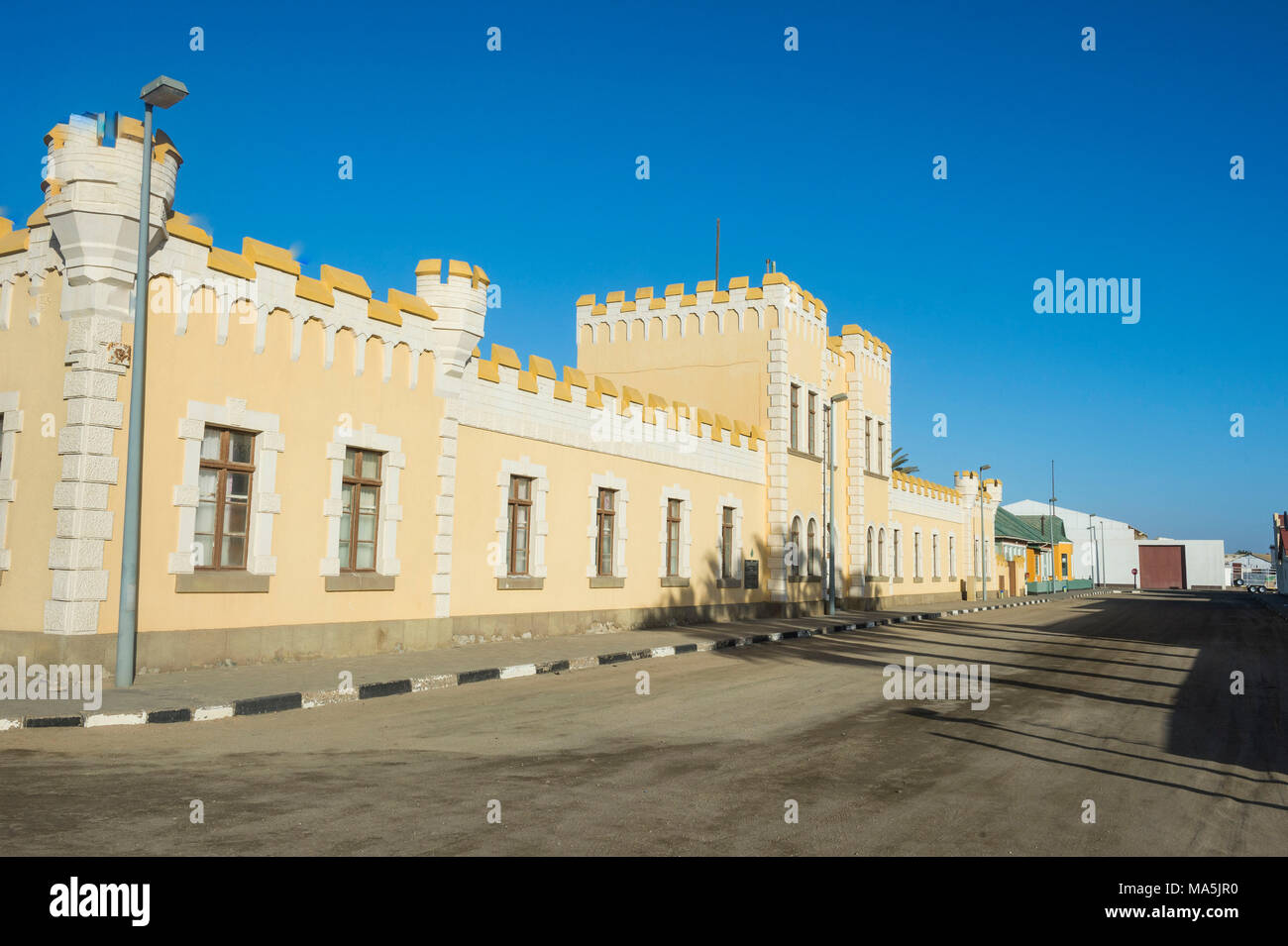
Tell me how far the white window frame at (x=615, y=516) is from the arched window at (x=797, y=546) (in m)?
9.67

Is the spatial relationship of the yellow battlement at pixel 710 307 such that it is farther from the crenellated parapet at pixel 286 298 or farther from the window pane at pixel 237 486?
the window pane at pixel 237 486

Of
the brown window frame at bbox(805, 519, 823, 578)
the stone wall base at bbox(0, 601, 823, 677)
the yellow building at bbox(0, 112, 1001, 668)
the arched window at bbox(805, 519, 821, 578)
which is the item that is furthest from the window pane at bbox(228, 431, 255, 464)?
the arched window at bbox(805, 519, 821, 578)

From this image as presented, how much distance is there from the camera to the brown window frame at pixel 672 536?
82.5 feet

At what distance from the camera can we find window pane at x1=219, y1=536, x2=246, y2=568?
13664 millimetres

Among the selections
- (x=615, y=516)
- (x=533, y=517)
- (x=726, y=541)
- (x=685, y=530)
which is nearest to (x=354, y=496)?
(x=533, y=517)

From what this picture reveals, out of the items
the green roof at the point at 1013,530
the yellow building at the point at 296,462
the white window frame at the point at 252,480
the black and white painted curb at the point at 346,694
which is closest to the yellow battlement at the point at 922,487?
the green roof at the point at 1013,530

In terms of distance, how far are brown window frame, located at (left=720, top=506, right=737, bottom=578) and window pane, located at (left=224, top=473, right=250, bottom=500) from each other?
1597 centimetres

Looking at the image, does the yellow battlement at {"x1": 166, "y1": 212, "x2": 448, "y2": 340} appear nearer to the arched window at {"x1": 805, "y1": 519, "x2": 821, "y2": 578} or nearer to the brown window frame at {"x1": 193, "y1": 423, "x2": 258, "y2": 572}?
the brown window frame at {"x1": 193, "y1": 423, "x2": 258, "y2": 572}

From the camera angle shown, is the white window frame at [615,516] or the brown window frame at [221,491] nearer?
the brown window frame at [221,491]

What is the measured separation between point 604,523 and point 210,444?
10.6 m

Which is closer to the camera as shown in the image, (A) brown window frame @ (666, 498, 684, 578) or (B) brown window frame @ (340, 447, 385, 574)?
(B) brown window frame @ (340, 447, 385, 574)

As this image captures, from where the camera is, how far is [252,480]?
14000mm

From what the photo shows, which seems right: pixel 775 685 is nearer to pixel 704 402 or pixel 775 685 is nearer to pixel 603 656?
pixel 603 656
